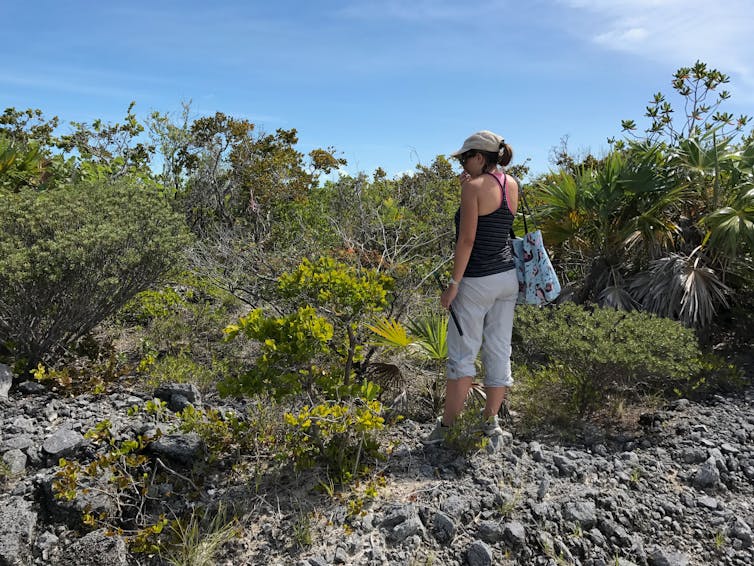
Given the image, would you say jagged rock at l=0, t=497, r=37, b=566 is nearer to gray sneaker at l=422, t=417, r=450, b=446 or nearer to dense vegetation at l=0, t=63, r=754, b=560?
dense vegetation at l=0, t=63, r=754, b=560

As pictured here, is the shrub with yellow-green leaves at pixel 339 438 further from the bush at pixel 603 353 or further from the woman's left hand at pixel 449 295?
the bush at pixel 603 353

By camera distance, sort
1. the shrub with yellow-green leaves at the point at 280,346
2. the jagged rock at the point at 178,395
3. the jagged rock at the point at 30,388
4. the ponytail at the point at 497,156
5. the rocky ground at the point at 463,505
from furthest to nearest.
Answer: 1. the jagged rock at the point at 30,388
2. the jagged rock at the point at 178,395
3. the ponytail at the point at 497,156
4. the shrub with yellow-green leaves at the point at 280,346
5. the rocky ground at the point at 463,505

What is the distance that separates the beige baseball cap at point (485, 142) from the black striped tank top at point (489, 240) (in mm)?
179

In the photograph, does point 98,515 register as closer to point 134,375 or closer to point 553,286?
point 134,375

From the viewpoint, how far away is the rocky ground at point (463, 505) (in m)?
3.44

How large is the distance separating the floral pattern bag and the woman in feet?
0.36

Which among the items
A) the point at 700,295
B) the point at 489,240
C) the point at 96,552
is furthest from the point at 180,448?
the point at 700,295

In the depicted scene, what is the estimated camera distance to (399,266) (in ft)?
20.9

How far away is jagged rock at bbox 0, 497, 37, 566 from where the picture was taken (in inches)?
139

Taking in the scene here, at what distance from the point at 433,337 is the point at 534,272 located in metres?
1.20

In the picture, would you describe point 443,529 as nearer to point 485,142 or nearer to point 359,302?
point 359,302

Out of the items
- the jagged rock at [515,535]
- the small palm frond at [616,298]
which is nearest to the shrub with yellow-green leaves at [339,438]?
the jagged rock at [515,535]

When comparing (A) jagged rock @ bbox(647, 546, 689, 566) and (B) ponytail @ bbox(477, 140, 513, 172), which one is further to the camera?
(B) ponytail @ bbox(477, 140, 513, 172)

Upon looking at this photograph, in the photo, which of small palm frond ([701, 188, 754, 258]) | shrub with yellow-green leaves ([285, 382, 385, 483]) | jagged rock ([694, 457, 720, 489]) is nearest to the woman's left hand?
shrub with yellow-green leaves ([285, 382, 385, 483])
